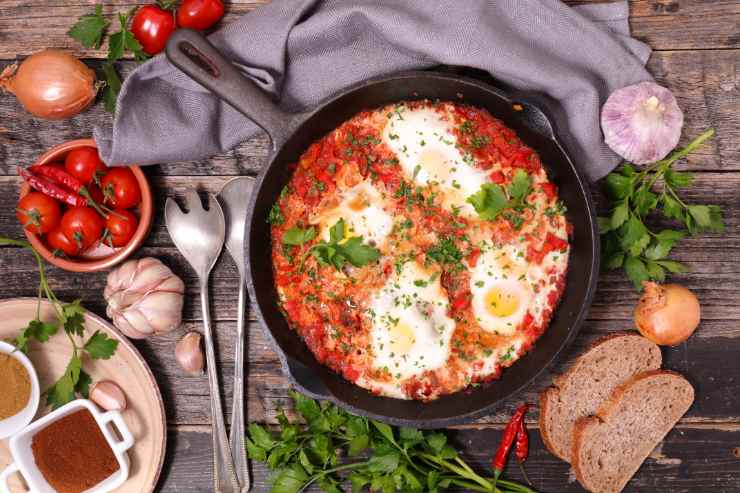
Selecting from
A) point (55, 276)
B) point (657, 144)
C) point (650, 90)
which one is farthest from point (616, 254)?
point (55, 276)

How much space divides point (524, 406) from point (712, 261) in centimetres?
138

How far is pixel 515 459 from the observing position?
4023 millimetres

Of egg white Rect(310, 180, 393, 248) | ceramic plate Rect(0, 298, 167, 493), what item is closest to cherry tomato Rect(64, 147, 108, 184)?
ceramic plate Rect(0, 298, 167, 493)

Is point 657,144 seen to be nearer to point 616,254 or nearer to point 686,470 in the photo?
point 616,254

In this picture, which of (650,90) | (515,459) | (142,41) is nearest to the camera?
(650,90)

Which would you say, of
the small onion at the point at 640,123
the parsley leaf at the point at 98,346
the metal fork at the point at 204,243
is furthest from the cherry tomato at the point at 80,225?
the small onion at the point at 640,123

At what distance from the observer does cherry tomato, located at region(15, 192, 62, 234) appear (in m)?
3.68

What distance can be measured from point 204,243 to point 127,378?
915mm

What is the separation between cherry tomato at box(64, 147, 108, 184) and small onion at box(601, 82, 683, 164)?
2.77 metres

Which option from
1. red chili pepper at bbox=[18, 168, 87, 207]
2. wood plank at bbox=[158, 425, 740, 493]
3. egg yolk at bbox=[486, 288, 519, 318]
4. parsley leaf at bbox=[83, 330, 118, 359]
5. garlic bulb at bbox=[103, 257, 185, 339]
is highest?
red chili pepper at bbox=[18, 168, 87, 207]

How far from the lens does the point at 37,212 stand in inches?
145

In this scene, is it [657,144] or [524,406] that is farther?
[524,406]

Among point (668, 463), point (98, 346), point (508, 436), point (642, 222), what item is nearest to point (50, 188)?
point (98, 346)

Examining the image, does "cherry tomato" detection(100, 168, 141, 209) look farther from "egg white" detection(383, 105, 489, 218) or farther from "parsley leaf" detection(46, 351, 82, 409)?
"egg white" detection(383, 105, 489, 218)
